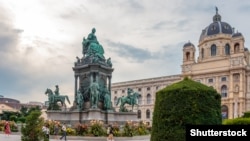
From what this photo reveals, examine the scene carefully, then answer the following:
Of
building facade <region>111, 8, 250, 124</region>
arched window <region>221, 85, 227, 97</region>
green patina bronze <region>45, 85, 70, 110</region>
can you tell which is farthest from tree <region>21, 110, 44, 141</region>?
arched window <region>221, 85, 227, 97</region>

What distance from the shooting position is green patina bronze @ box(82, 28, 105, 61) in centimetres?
3056

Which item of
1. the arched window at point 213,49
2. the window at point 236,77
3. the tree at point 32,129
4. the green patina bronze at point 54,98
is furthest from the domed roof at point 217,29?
the tree at point 32,129

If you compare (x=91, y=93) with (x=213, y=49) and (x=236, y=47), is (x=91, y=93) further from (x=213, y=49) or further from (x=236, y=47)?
(x=213, y=49)

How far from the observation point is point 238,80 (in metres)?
84.7

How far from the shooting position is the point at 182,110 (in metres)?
10.1

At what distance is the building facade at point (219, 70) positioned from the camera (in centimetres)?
8444

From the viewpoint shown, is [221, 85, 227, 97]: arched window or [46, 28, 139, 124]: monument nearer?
[46, 28, 139, 124]: monument

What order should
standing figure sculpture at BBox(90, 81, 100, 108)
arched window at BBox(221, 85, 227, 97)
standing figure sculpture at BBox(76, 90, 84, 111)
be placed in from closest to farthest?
standing figure sculpture at BBox(90, 81, 100, 108), standing figure sculpture at BBox(76, 90, 84, 111), arched window at BBox(221, 85, 227, 97)

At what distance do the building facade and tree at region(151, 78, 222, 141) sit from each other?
234ft

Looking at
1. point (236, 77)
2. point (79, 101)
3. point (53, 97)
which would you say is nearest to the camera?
point (79, 101)

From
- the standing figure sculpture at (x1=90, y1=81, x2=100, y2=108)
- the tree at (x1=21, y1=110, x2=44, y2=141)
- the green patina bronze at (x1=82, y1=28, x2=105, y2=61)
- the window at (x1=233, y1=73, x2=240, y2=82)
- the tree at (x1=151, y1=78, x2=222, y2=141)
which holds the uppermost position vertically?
the window at (x1=233, y1=73, x2=240, y2=82)

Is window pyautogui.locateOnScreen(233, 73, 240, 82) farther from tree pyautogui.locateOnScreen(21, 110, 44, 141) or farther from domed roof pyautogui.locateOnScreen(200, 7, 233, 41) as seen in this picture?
tree pyautogui.locateOnScreen(21, 110, 44, 141)

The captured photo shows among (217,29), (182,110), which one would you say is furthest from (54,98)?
(217,29)

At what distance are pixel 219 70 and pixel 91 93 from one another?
2593 inches
